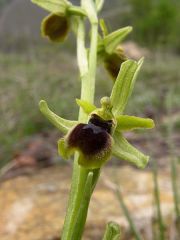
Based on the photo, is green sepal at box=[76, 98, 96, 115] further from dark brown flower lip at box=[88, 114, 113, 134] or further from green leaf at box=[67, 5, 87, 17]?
green leaf at box=[67, 5, 87, 17]

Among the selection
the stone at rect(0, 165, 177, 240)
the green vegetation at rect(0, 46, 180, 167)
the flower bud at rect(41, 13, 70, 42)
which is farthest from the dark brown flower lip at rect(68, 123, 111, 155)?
the green vegetation at rect(0, 46, 180, 167)

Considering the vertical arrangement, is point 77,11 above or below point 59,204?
above

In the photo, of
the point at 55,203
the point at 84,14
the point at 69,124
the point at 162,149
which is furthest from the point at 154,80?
the point at 69,124

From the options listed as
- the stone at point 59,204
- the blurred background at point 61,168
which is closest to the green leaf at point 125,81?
the blurred background at point 61,168

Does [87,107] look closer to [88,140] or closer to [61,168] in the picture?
[88,140]

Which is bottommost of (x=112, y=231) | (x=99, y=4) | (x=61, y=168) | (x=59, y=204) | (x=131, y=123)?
(x=61, y=168)

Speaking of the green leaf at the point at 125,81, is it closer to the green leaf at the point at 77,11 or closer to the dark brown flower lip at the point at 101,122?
the dark brown flower lip at the point at 101,122

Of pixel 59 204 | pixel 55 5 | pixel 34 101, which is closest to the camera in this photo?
pixel 55 5

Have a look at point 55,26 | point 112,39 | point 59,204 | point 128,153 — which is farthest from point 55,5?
point 59,204
